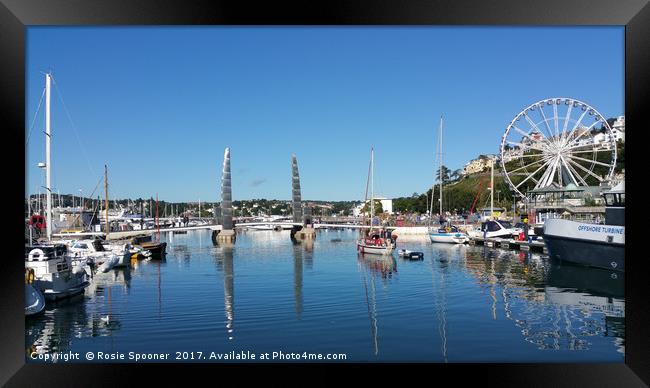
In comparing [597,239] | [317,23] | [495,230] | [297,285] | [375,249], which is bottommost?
[297,285]

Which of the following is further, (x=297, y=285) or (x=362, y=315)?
(x=297, y=285)

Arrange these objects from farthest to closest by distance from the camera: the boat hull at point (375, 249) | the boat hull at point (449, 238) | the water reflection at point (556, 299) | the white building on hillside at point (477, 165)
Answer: the white building on hillside at point (477, 165), the boat hull at point (449, 238), the boat hull at point (375, 249), the water reflection at point (556, 299)

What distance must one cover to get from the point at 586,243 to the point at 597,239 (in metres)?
0.61

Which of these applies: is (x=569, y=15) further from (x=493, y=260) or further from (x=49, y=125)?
(x=493, y=260)

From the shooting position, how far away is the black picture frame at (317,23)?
16.4 feet

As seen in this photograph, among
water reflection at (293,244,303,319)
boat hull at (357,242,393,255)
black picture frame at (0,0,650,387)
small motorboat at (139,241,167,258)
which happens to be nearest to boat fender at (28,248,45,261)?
water reflection at (293,244,303,319)

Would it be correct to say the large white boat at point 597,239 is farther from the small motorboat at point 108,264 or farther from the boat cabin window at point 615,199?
the small motorboat at point 108,264

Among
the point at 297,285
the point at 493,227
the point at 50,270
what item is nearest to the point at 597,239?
the point at 297,285

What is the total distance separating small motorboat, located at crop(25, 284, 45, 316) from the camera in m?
12.0

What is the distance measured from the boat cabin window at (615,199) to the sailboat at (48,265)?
653 inches

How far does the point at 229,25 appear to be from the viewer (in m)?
5.46

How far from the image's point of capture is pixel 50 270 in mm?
14203

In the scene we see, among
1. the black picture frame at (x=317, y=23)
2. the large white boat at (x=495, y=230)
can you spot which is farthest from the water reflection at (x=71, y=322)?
the large white boat at (x=495, y=230)

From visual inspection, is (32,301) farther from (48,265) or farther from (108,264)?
(108,264)
